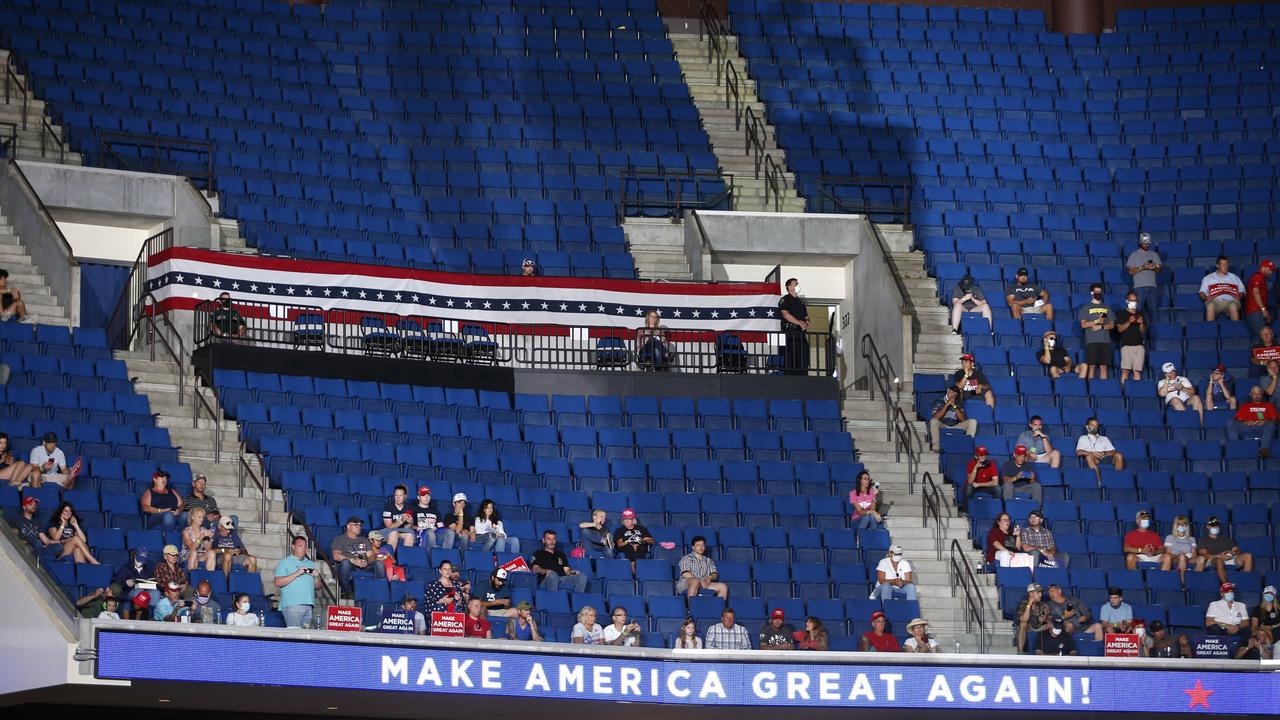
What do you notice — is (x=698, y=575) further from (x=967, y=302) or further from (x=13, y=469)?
(x=967, y=302)

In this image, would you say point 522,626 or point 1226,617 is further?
point 1226,617

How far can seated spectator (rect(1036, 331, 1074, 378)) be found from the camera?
2578cm

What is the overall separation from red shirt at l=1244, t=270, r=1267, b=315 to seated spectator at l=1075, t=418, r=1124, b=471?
3.72 metres

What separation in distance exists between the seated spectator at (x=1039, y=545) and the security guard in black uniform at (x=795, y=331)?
4397mm

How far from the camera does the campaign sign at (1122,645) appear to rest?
759 inches

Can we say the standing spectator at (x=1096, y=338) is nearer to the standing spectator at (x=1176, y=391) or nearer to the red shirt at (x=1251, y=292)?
the standing spectator at (x=1176, y=391)

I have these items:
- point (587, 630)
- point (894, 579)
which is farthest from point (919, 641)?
point (587, 630)

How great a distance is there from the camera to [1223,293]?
2670 cm

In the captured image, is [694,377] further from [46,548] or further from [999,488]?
[46,548]

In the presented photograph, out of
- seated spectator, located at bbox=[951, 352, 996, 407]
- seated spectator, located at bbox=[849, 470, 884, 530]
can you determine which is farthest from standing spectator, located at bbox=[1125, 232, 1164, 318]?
seated spectator, located at bbox=[849, 470, 884, 530]

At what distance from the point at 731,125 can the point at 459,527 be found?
490 inches

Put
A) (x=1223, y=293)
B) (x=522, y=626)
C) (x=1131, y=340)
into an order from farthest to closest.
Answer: (x=1223, y=293) < (x=1131, y=340) < (x=522, y=626)

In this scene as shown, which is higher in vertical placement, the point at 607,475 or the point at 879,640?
the point at 607,475

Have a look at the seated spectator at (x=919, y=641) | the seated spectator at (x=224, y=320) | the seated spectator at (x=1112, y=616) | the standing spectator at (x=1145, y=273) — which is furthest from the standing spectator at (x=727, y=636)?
the standing spectator at (x=1145, y=273)
